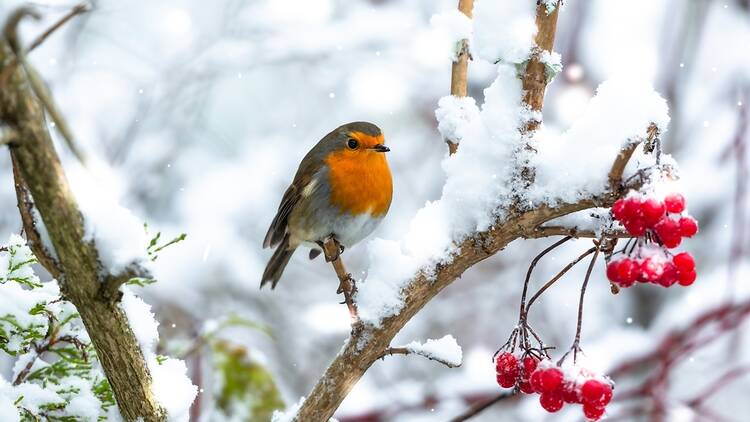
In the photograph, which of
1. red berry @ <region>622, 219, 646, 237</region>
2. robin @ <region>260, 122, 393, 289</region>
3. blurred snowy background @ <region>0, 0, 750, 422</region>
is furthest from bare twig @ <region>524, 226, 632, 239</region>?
blurred snowy background @ <region>0, 0, 750, 422</region>

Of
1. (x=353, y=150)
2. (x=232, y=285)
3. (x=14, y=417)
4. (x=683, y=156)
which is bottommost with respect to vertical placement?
(x=14, y=417)

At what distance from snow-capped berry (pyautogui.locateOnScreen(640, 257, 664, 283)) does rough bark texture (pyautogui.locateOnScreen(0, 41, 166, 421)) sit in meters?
0.83

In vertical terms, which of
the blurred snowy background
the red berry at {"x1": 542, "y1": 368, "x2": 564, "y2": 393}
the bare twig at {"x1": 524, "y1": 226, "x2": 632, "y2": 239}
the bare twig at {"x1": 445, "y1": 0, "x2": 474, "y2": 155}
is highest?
the blurred snowy background

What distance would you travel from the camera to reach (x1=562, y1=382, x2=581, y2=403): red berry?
57.6 inches

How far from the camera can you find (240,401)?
2.34 m

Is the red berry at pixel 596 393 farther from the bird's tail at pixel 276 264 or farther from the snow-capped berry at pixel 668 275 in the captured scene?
the bird's tail at pixel 276 264

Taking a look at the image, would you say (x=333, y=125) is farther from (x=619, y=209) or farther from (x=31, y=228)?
(x=31, y=228)

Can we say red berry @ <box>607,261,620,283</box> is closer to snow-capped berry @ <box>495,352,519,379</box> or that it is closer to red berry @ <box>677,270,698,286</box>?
red berry @ <box>677,270,698,286</box>

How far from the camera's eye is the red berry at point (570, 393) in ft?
4.80

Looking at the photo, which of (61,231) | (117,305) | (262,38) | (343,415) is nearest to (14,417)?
(117,305)

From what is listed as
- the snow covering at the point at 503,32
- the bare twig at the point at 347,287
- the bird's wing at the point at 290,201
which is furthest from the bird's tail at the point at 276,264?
the snow covering at the point at 503,32

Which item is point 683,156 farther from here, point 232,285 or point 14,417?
point 14,417

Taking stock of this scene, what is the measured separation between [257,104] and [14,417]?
635 cm

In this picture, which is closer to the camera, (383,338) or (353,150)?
(383,338)
